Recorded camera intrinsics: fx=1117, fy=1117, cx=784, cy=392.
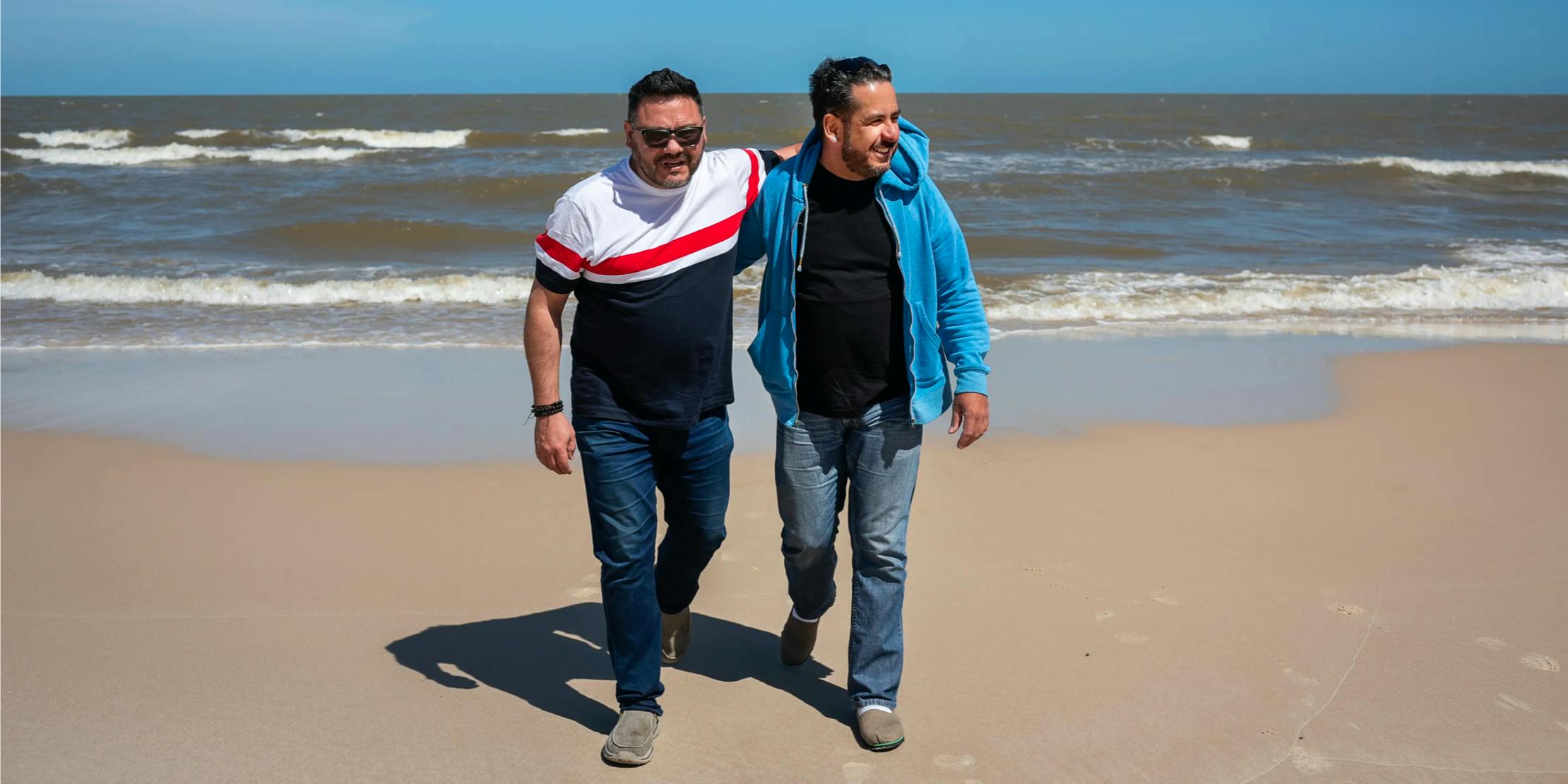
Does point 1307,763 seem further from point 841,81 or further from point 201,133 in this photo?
point 201,133

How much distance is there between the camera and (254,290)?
10992 mm

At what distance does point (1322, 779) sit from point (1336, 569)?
4.52 ft

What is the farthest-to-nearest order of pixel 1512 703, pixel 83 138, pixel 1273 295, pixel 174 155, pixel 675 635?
pixel 83 138 < pixel 174 155 < pixel 1273 295 < pixel 675 635 < pixel 1512 703

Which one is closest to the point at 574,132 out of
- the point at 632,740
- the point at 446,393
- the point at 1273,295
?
the point at 1273,295

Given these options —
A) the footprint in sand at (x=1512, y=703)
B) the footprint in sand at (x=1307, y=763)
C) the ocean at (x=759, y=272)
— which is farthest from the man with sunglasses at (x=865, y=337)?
the ocean at (x=759, y=272)

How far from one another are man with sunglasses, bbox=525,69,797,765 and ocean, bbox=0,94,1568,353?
563 centimetres

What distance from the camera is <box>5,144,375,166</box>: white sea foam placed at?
2641cm

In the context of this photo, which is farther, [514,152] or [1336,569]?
[514,152]

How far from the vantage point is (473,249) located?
14445 mm

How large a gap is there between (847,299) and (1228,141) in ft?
112

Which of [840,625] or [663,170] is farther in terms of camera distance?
[840,625]

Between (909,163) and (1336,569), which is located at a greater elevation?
(909,163)

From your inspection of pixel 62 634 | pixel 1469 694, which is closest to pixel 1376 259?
pixel 1469 694

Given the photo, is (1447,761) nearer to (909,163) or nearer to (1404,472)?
(909,163)
